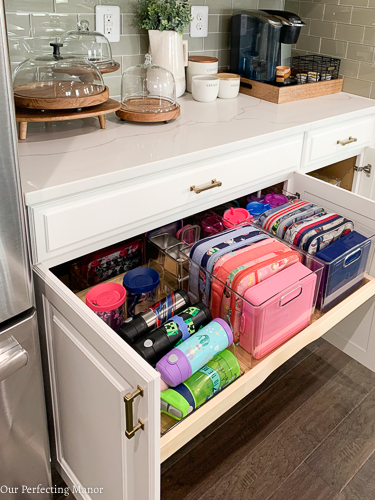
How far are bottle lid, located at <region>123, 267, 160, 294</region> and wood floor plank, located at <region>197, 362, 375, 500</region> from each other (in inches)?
24.5

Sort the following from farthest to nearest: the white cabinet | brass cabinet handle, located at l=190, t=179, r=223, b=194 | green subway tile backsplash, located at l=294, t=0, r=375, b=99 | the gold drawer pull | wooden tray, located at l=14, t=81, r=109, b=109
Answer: green subway tile backsplash, located at l=294, t=0, r=375, b=99 → the gold drawer pull → the white cabinet → brass cabinet handle, located at l=190, t=179, r=223, b=194 → wooden tray, located at l=14, t=81, r=109, b=109

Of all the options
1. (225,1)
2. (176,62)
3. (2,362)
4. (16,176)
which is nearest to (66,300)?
(2,362)

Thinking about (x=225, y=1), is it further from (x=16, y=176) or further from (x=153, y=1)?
(x=16, y=176)

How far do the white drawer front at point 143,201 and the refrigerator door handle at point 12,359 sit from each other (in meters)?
0.22

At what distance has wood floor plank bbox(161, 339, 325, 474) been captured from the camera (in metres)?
1.45

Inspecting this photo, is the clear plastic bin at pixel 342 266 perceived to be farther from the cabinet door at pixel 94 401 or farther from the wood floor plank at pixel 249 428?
the cabinet door at pixel 94 401

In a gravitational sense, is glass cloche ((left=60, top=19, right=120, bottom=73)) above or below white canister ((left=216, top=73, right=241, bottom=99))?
above

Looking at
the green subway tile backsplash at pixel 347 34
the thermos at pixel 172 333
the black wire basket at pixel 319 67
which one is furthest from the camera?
the black wire basket at pixel 319 67

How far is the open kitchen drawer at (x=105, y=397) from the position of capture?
32.4 inches

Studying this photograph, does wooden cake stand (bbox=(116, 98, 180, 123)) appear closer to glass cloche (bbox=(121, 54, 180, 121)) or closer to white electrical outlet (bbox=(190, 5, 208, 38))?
glass cloche (bbox=(121, 54, 180, 121))

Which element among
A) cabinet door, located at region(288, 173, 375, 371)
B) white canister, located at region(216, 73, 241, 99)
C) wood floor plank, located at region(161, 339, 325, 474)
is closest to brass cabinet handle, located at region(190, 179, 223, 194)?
cabinet door, located at region(288, 173, 375, 371)

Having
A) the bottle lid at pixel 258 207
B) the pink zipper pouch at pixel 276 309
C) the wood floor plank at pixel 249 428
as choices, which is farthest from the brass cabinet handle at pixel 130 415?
the bottle lid at pixel 258 207

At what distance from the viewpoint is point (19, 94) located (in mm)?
1217

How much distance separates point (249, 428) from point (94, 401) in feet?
2.49
